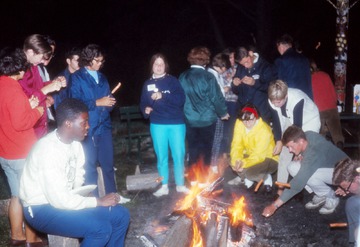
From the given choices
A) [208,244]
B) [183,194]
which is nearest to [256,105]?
[183,194]

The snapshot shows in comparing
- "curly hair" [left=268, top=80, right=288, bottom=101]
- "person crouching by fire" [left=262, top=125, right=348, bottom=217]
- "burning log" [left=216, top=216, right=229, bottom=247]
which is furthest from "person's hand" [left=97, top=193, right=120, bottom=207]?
"curly hair" [left=268, top=80, right=288, bottom=101]

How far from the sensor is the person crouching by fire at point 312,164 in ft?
18.3

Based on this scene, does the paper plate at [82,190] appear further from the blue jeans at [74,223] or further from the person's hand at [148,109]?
the person's hand at [148,109]

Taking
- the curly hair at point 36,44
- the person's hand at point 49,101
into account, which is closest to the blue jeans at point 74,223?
the person's hand at point 49,101

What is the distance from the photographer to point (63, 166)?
13.9 ft

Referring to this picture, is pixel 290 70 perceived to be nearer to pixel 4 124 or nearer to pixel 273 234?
pixel 273 234

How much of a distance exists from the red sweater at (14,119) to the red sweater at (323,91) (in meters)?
5.54

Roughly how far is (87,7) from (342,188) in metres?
15.6

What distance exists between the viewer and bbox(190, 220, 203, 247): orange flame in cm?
483

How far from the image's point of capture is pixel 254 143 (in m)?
6.79

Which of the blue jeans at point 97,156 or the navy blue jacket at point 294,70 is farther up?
the navy blue jacket at point 294,70

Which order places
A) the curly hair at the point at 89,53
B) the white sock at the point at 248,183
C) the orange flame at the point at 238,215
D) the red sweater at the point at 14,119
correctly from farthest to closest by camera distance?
the white sock at the point at 248,183, the curly hair at the point at 89,53, the orange flame at the point at 238,215, the red sweater at the point at 14,119

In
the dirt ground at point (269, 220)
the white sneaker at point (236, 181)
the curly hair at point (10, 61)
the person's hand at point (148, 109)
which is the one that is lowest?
the dirt ground at point (269, 220)

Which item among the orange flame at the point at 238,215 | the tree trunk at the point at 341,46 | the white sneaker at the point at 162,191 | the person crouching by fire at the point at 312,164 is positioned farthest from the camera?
the tree trunk at the point at 341,46
